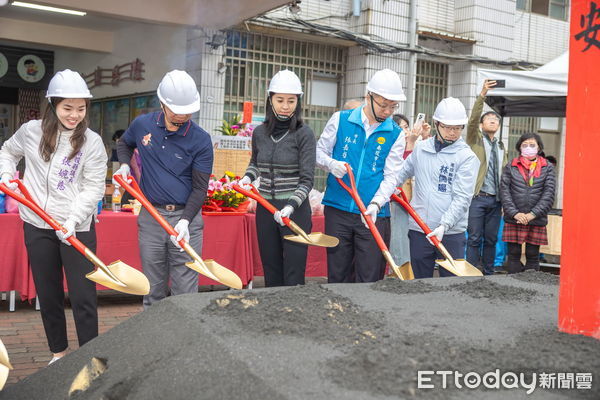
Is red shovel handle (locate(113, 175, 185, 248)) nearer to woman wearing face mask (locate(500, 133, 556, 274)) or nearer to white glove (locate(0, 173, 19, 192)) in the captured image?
white glove (locate(0, 173, 19, 192))

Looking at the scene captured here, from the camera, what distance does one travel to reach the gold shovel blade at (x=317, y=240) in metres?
3.98

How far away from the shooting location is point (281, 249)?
4188 mm

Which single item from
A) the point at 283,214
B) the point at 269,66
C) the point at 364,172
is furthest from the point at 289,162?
the point at 269,66

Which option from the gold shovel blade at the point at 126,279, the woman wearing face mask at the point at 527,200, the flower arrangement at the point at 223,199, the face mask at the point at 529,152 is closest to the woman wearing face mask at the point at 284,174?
the gold shovel blade at the point at 126,279

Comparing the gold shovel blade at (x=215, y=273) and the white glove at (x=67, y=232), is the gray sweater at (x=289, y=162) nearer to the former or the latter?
the gold shovel blade at (x=215, y=273)

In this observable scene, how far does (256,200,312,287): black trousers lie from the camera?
4.09 metres

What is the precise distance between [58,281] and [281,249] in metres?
1.30

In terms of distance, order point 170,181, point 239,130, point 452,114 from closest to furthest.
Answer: point 170,181, point 452,114, point 239,130

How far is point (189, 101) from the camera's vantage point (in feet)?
12.1

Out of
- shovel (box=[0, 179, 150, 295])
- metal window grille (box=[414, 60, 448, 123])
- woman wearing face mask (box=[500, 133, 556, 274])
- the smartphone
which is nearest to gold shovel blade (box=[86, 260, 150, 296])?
shovel (box=[0, 179, 150, 295])

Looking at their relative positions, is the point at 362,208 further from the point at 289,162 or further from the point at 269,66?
the point at 269,66

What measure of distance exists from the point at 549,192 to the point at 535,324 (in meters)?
4.64

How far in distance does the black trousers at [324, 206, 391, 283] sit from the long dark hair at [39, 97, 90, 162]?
1604mm

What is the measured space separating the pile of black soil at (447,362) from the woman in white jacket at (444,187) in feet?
6.94
